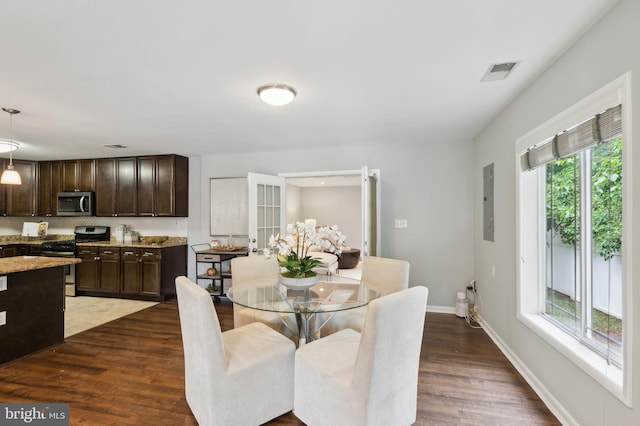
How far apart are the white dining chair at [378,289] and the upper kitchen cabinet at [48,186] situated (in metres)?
5.69

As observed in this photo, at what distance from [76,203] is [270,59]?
5176mm

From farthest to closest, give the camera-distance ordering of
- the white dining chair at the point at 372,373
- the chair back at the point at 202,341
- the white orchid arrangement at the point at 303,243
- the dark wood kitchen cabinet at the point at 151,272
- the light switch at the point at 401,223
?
the dark wood kitchen cabinet at the point at 151,272, the light switch at the point at 401,223, the white orchid arrangement at the point at 303,243, the chair back at the point at 202,341, the white dining chair at the point at 372,373

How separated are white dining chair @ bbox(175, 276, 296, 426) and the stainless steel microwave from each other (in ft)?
15.2

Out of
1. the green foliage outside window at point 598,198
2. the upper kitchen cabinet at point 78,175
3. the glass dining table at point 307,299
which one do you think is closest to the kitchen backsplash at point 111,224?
the upper kitchen cabinet at point 78,175

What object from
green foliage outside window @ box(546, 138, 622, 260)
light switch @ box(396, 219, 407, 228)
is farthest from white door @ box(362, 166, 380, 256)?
green foliage outside window @ box(546, 138, 622, 260)

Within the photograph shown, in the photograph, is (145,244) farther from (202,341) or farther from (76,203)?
(202,341)

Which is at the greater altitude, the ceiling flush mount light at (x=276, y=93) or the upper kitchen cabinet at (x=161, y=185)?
the ceiling flush mount light at (x=276, y=93)

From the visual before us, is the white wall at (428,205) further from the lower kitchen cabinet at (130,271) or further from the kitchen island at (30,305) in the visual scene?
the kitchen island at (30,305)

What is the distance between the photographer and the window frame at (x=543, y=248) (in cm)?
144

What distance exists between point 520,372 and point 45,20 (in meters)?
4.07

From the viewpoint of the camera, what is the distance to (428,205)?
14.1 ft

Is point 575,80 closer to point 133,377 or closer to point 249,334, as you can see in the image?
point 249,334

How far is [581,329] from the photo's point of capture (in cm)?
202

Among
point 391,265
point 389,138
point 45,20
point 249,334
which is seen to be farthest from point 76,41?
point 389,138
